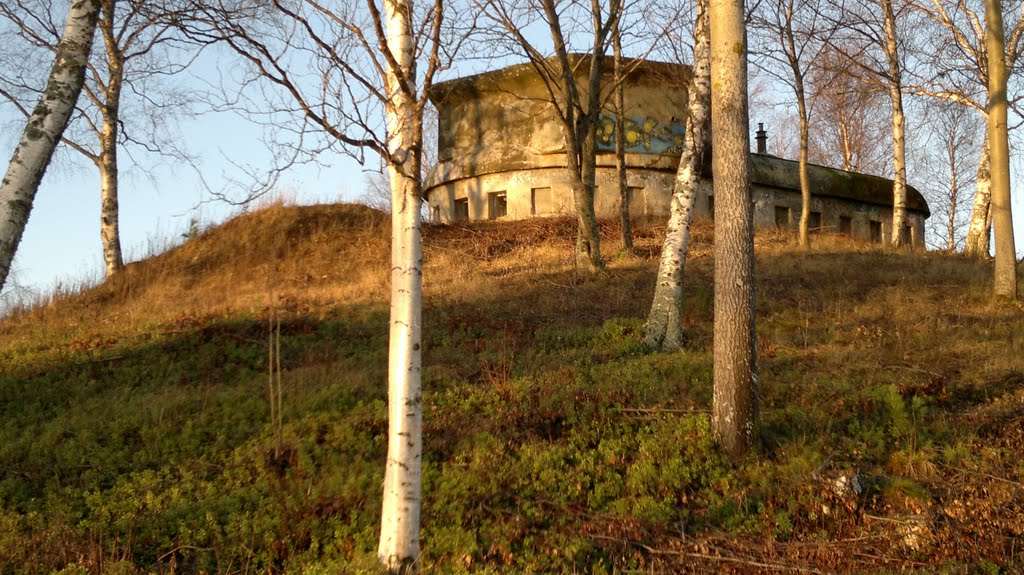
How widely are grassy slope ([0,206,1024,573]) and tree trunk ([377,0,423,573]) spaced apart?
389mm

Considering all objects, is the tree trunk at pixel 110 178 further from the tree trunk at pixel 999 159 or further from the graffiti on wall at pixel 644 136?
the tree trunk at pixel 999 159

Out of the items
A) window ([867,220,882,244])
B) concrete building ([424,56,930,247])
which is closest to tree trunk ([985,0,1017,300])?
concrete building ([424,56,930,247])

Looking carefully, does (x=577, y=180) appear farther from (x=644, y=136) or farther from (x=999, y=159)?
(x=644, y=136)

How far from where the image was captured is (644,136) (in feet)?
72.8

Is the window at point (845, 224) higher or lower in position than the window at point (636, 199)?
lower

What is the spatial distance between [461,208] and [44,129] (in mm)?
17589

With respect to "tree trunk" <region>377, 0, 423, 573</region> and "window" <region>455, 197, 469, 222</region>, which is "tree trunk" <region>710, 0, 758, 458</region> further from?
"window" <region>455, 197, 469, 222</region>

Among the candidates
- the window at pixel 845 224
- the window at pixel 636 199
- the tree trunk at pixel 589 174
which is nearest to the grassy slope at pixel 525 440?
the tree trunk at pixel 589 174

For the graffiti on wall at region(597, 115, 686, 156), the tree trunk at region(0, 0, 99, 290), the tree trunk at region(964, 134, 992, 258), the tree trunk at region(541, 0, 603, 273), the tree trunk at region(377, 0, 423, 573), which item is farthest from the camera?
the graffiti on wall at region(597, 115, 686, 156)

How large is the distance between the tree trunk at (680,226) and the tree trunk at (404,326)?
19.9 feet

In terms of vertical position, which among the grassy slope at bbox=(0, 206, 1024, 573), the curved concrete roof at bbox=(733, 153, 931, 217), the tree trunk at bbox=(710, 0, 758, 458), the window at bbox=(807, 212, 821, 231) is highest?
the curved concrete roof at bbox=(733, 153, 931, 217)

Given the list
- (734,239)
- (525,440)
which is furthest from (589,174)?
(525,440)

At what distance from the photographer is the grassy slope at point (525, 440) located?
222 inches

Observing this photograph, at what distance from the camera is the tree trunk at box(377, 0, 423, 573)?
4.75 m
